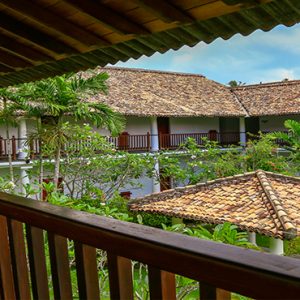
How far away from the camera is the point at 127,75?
20.4 metres

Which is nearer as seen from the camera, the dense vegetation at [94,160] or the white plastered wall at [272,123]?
the dense vegetation at [94,160]

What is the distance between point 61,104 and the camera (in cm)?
898

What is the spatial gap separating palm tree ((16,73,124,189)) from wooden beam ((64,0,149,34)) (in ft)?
22.6

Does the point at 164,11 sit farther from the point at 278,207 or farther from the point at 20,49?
the point at 278,207

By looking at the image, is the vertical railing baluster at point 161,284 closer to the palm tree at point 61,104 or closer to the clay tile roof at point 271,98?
the palm tree at point 61,104

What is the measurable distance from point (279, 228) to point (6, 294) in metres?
6.56

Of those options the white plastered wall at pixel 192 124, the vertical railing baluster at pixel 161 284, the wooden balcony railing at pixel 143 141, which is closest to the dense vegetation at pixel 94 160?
the wooden balcony railing at pixel 143 141

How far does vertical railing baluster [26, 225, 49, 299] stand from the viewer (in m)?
1.54

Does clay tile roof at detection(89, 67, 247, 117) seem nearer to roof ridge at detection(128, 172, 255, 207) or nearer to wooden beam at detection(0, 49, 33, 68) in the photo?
roof ridge at detection(128, 172, 255, 207)

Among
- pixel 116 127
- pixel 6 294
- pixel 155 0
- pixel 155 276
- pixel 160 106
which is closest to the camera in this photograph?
pixel 155 276

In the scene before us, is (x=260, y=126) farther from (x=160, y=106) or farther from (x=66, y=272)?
(x=66, y=272)

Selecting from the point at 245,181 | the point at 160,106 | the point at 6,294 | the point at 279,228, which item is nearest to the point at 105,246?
the point at 6,294

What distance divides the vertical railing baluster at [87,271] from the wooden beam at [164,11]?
919 millimetres

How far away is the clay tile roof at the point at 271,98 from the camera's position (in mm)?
20141
